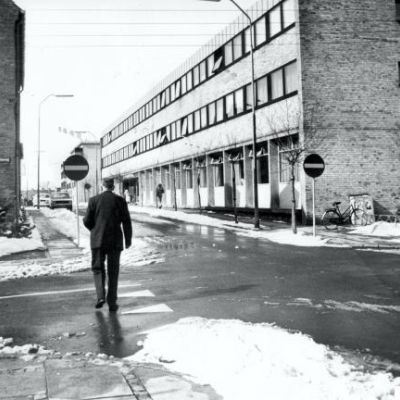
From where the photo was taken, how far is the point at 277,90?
Answer: 24.8 meters

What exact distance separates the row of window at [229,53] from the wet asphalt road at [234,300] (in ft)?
50.2

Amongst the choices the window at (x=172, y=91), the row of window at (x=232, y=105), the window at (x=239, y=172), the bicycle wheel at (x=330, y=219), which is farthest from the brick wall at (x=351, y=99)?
the window at (x=172, y=91)

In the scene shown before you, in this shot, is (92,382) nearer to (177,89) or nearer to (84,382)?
(84,382)

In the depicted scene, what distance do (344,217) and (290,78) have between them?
22.9 feet

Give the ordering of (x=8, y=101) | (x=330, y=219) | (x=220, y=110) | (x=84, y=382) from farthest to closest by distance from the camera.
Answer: (x=220, y=110) → (x=8, y=101) → (x=330, y=219) → (x=84, y=382)

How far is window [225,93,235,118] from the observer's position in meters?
30.1

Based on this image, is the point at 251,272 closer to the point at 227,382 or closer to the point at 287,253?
the point at 287,253

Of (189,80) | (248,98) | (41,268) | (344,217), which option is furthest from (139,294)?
(189,80)

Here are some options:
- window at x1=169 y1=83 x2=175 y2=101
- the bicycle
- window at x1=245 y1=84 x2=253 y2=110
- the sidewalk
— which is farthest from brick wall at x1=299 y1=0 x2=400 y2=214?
window at x1=169 y1=83 x2=175 y2=101

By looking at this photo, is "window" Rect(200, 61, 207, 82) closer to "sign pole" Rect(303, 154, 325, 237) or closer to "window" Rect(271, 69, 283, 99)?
"window" Rect(271, 69, 283, 99)

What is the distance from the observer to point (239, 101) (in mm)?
29219

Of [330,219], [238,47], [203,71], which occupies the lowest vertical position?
[330,219]

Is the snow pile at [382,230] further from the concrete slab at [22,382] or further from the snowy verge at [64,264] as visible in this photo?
the concrete slab at [22,382]

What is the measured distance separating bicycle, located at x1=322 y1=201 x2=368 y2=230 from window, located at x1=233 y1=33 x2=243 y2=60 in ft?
39.6
